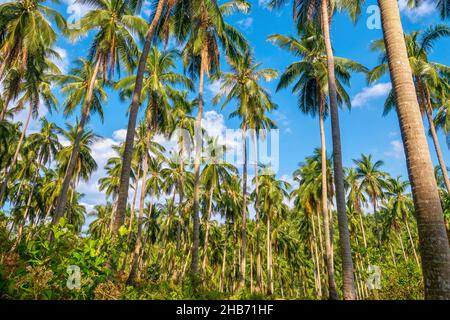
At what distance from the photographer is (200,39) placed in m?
16.2

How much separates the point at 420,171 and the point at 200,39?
14.3 meters

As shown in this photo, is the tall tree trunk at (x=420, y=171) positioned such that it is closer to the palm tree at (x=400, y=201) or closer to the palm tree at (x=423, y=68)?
the palm tree at (x=423, y=68)

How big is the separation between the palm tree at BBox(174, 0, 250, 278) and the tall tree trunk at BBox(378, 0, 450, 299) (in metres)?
9.55

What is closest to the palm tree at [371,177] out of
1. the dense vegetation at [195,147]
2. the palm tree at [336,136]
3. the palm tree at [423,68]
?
the dense vegetation at [195,147]

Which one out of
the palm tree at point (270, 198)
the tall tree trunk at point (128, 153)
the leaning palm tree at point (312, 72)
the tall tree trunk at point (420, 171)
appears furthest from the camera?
the palm tree at point (270, 198)

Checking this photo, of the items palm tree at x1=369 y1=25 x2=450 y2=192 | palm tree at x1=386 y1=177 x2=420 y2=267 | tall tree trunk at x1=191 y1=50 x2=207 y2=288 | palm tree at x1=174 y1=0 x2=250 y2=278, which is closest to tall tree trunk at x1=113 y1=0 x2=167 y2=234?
palm tree at x1=174 y1=0 x2=250 y2=278

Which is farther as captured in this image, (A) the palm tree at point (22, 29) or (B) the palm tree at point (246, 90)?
(B) the palm tree at point (246, 90)

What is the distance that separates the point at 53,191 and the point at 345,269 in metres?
30.9

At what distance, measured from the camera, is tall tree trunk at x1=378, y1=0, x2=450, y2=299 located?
400cm

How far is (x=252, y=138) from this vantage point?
24.8 meters

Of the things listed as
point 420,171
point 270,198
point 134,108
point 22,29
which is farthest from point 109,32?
point 270,198

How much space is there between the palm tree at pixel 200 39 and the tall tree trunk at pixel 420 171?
955 cm

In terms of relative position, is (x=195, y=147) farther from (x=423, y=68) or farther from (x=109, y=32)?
(x=423, y=68)

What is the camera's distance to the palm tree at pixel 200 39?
14229 mm
